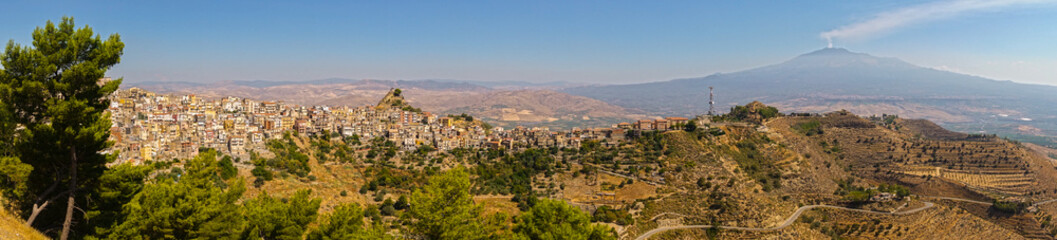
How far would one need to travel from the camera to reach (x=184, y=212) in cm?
1294

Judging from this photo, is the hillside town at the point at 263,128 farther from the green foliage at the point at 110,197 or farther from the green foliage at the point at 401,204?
the green foliage at the point at 110,197

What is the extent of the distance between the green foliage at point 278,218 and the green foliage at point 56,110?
4.15m

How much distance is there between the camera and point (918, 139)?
62.5 m

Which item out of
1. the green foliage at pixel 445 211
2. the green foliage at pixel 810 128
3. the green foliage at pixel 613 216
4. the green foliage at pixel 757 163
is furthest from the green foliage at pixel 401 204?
the green foliage at pixel 810 128

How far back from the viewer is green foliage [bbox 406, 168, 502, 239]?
52.6ft

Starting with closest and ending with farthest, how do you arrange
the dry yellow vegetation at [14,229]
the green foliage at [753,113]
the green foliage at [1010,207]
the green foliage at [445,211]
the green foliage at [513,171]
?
the dry yellow vegetation at [14,229] → the green foliage at [445,211] → the green foliage at [513,171] → the green foliage at [1010,207] → the green foliage at [753,113]

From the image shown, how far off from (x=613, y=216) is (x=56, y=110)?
28185mm

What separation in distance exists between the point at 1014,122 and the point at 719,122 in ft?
634

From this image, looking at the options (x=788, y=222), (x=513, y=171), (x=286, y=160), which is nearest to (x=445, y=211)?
(x=286, y=160)

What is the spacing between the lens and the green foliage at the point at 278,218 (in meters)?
15.3

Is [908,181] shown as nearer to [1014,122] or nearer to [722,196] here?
[722,196]

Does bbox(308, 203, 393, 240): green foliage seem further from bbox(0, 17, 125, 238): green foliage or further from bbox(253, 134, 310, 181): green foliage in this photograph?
bbox(253, 134, 310, 181): green foliage

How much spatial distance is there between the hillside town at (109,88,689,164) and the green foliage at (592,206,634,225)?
1864 centimetres

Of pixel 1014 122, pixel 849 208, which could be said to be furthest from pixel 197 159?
pixel 1014 122
